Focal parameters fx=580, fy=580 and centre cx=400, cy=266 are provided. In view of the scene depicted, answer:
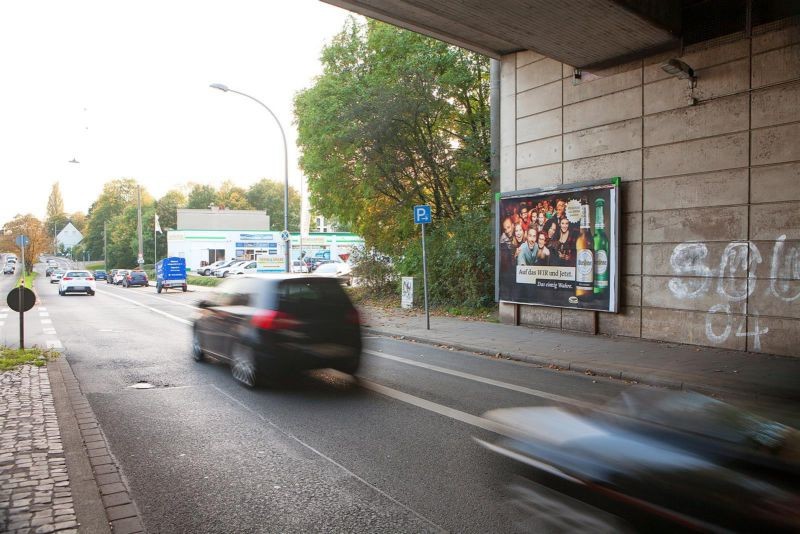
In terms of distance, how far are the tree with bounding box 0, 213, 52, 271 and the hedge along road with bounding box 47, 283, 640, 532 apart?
4665 centimetres

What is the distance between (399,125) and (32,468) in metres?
17.5

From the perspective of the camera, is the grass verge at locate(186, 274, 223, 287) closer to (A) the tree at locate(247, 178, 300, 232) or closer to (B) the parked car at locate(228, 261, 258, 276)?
(B) the parked car at locate(228, 261, 258, 276)

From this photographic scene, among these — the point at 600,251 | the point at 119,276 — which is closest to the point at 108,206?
the point at 119,276

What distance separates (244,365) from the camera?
790cm

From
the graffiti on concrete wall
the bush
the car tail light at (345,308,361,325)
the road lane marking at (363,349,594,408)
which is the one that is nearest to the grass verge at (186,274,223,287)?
the bush

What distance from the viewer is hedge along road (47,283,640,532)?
3961mm

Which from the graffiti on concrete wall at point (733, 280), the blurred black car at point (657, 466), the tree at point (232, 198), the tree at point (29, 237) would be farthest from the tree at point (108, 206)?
the blurred black car at point (657, 466)

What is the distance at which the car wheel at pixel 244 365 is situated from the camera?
771cm

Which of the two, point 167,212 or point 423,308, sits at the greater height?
point 167,212

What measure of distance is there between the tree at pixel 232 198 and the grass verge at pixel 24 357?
306 ft

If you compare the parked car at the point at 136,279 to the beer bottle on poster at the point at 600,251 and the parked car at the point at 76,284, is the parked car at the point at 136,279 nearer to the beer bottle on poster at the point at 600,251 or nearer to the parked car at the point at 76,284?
the parked car at the point at 76,284

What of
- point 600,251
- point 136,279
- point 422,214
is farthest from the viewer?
point 136,279

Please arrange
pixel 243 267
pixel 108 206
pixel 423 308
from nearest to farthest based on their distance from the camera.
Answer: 1. pixel 423 308
2. pixel 243 267
3. pixel 108 206

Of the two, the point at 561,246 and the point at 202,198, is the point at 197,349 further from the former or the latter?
the point at 202,198
